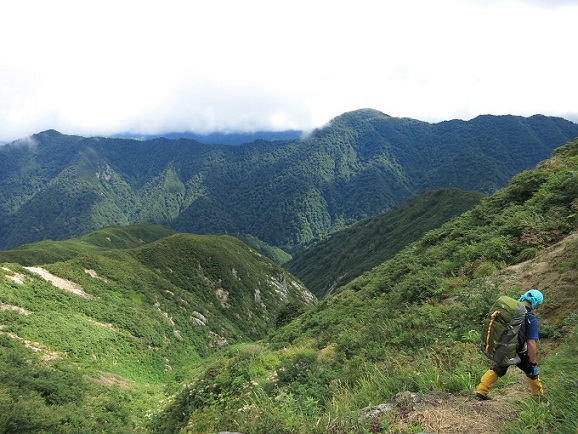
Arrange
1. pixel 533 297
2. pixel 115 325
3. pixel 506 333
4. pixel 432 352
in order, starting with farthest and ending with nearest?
pixel 115 325 → pixel 432 352 → pixel 533 297 → pixel 506 333

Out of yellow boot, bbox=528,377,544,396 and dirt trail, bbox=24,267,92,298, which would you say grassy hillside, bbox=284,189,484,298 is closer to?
dirt trail, bbox=24,267,92,298

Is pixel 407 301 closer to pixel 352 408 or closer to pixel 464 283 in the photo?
pixel 464 283

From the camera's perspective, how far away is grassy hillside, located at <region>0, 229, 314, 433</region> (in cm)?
1550

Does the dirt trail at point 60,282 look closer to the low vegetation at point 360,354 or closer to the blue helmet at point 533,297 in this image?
the low vegetation at point 360,354

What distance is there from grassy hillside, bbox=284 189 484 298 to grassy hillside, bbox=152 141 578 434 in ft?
385

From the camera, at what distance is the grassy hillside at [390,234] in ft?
454

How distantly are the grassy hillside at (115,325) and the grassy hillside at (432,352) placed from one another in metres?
5.11

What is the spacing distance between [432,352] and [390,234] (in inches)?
6218

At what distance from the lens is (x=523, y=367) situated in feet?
20.6

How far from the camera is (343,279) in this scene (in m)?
145

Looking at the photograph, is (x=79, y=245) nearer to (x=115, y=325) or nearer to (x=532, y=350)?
(x=115, y=325)

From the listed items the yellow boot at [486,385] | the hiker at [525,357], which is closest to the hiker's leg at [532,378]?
the hiker at [525,357]

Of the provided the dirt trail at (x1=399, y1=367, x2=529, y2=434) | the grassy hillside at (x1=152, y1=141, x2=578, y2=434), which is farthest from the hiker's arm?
the dirt trail at (x1=399, y1=367, x2=529, y2=434)

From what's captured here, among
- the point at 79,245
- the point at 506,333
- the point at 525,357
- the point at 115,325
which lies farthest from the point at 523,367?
the point at 79,245
